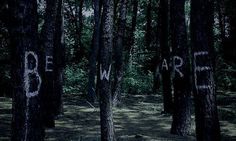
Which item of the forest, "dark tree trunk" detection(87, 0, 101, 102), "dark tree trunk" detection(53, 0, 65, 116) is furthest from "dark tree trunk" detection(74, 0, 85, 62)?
"dark tree trunk" detection(53, 0, 65, 116)

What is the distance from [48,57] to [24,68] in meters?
6.16

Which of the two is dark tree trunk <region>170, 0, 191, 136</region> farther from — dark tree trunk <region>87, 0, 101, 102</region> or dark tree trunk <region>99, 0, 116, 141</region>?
dark tree trunk <region>87, 0, 101, 102</region>

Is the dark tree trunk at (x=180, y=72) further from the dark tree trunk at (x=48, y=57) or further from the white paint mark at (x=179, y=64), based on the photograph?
the dark tree trunk at (x=48, y=57)

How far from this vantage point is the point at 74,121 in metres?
14.4

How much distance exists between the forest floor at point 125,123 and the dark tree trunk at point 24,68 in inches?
176

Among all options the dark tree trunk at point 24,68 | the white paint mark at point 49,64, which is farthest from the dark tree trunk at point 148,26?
the dark tree trunk at point 24,68

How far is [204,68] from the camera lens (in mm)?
7316

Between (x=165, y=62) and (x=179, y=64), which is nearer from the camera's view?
(x=179, y=64)

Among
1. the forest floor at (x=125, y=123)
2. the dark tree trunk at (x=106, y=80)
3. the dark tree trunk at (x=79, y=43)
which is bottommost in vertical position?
the forest floor at (x=125, y=123)

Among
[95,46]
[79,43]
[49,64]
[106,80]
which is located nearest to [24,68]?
[106,80]

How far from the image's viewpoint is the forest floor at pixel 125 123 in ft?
36.7

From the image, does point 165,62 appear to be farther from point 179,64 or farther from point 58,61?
point 58,61

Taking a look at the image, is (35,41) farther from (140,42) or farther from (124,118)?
(140,42)

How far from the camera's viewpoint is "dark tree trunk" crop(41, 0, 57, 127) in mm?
12026
